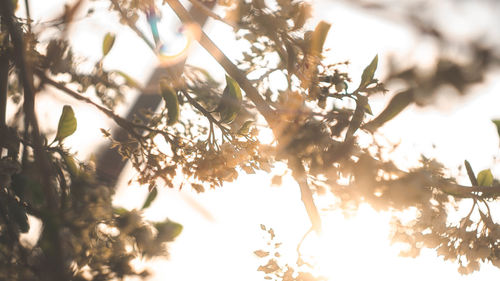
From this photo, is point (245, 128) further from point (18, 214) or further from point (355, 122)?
point (18, 214)

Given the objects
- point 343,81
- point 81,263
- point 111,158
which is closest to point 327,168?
point 343,81

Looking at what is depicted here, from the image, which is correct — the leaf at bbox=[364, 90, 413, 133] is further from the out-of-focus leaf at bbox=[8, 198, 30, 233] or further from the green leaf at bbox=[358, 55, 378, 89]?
the out-of-focus leaf at bbox=[8, 198, 30, 233]

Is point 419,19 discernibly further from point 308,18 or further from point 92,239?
point 92,239

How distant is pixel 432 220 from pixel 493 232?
30 centimetres

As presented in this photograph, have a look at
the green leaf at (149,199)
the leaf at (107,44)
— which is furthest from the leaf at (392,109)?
the leaf at (107,44)

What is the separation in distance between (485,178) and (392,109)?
1177 millimetres

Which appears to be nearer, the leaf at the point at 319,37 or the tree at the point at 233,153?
the tree at the point at 233,153

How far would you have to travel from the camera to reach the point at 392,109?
51.2 inches

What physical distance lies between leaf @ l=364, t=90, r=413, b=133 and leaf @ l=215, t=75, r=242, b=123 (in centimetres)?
71

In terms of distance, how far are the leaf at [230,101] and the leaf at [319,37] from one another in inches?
21.3

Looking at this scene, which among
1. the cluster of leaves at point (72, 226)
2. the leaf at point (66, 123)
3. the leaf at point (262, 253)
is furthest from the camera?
the leaf at point (262, 253)

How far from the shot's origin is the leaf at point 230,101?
1945 mm

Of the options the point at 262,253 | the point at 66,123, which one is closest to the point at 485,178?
the point at 262,253

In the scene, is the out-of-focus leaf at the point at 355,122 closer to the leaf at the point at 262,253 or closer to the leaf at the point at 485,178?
the leaf at the point at 262,253
